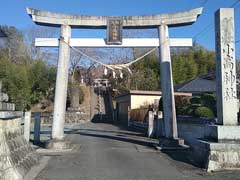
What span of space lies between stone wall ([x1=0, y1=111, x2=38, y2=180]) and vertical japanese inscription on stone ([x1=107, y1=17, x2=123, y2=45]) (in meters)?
7.91

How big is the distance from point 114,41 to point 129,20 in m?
1.19

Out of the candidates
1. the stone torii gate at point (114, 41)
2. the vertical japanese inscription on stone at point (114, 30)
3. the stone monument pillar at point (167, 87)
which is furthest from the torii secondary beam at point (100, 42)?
the stone monument pillar at point (167, 87)

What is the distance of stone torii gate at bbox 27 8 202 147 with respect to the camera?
16906mm

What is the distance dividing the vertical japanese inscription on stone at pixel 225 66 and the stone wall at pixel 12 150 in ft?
19.4

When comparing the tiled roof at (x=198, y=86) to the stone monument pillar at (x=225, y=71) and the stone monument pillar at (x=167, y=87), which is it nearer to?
the stone monument pillar at (x=167, y=87)

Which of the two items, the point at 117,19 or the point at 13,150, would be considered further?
the point at 117,19

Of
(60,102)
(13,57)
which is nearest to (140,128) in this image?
(60,102)

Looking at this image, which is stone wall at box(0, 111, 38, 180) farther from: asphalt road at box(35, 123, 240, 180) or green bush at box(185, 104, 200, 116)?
green bush at box(185, 104, 200, 116)

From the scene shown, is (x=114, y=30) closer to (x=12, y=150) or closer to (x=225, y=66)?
(x=225, y=66)

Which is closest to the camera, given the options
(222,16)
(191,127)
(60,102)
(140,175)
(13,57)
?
(140,175)

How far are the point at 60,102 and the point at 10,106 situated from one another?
694 centimetres

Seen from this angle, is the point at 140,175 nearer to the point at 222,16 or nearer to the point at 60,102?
the point at 222,16

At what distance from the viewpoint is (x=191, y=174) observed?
1009cm

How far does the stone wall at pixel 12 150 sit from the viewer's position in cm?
827
